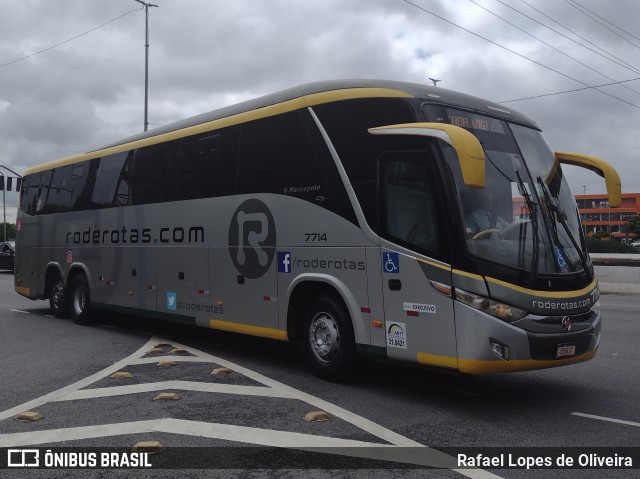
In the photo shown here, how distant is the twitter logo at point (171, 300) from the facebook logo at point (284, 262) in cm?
281

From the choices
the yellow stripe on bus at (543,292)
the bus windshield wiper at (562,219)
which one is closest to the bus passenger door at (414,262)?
the yellow stripe on bus at (543,292)

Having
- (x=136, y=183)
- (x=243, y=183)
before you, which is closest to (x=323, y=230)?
(x=243, y=183)

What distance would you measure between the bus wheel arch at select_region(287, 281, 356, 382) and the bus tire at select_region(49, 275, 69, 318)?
290 inches

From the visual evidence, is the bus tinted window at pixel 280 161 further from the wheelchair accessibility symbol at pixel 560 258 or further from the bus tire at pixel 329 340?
the wheelchair accessibility symbol at pixel 560 258

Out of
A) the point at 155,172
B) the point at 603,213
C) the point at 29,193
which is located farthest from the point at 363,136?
the point at 603,213

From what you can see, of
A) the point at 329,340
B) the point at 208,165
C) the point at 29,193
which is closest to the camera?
the point at 329,340

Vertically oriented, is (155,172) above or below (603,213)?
below

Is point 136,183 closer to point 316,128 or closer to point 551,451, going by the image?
point 316,128

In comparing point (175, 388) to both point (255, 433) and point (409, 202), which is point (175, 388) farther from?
point (409, 202)

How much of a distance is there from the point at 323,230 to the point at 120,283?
564 cm

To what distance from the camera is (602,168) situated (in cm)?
809

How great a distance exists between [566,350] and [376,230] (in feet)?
7.42

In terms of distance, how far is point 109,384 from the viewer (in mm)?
7758

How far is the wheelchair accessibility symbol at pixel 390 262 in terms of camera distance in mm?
7073
